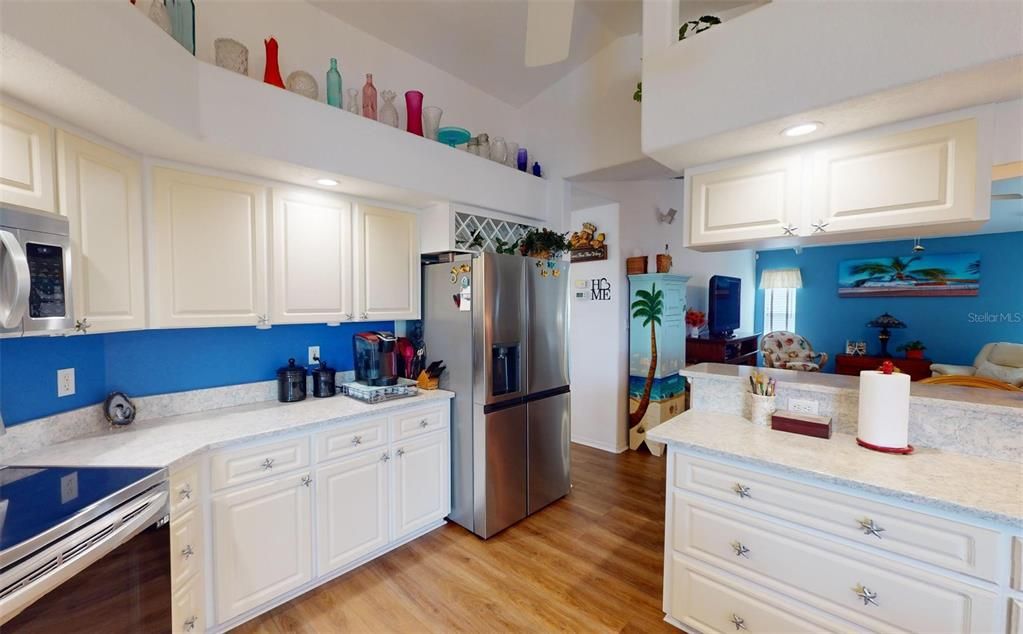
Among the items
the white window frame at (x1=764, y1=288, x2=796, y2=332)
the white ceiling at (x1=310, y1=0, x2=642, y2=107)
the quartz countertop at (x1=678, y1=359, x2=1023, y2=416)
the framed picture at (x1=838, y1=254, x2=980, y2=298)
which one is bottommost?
the quartz countertop at (x1=678, y1=359, x2=1023, y2=416)

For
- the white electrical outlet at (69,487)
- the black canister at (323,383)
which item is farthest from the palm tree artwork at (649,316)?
the white electrical outlet at (69,487)

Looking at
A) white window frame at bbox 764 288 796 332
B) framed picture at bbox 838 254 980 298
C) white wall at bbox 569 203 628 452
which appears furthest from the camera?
white window frame at bbox 764 288 796 332

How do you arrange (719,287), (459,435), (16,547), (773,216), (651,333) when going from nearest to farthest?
(16,547) < (773,216) < (459,435) < (651,333) < (719,287)

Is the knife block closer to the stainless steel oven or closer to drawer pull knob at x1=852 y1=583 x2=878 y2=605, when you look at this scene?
the stainless steel oven

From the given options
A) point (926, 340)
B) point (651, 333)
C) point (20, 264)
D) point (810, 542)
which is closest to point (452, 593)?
point (810, 542)

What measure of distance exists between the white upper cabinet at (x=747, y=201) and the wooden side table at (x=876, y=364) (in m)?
4.77

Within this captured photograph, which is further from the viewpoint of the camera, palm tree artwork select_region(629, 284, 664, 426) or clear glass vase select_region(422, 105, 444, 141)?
palm tree artwork select_region(629, 284, 664, 426)

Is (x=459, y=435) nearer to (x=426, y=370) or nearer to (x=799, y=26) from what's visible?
(x=426, y=370)

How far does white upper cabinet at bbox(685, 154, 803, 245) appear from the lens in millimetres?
1916

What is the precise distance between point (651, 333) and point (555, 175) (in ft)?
5.90

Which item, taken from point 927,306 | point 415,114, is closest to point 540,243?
point 415,114

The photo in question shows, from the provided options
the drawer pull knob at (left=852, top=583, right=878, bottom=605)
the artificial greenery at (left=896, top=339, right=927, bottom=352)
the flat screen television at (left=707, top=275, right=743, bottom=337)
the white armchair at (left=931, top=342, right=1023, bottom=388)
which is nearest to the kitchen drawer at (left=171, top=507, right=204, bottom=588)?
the drawer pull knob at (left=852, top=583, right=878, bottom=605)

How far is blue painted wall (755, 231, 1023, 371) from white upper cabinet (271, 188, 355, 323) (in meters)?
6.98

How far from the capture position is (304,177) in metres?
2.15
